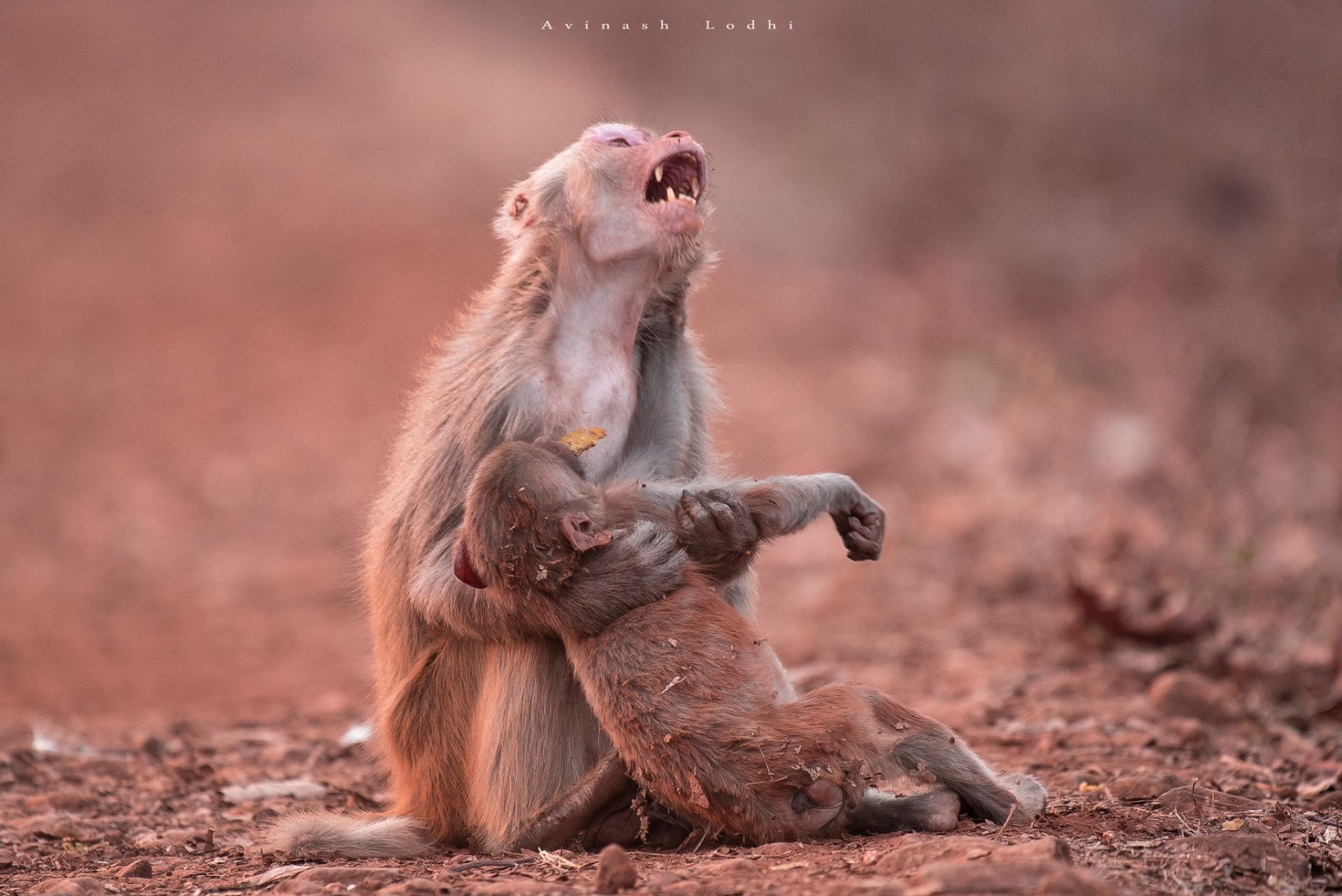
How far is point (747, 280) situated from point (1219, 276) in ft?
20.2

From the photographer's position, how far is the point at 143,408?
45.3ft

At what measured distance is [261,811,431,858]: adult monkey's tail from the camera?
169 inches

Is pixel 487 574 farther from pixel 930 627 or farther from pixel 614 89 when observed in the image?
pixel 614 89

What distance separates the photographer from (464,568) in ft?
13.1

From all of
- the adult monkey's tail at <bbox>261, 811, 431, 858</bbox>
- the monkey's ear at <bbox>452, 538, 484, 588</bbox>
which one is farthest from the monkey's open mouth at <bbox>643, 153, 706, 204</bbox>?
the adult monkey's tail at <bbox>261, 811, 431, 858</bbox>

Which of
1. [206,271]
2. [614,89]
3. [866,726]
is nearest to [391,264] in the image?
[206,271]

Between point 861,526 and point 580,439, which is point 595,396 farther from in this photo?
point 861,526

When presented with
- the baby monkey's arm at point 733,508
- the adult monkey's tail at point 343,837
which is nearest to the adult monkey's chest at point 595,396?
the baby monkey's arm at point 733,508

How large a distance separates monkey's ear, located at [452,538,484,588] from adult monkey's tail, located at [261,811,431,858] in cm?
92

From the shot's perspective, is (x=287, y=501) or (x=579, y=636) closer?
(x=579, y=636)

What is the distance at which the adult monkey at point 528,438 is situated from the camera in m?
4.16

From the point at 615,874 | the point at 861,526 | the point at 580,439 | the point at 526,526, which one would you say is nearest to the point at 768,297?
→ the point at 861,526

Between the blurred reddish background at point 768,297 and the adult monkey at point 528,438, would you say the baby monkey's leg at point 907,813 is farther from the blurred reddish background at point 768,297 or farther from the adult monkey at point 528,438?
the blurred reddish background at point 768,297

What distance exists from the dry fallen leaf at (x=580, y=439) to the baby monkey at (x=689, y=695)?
0.50 feet
